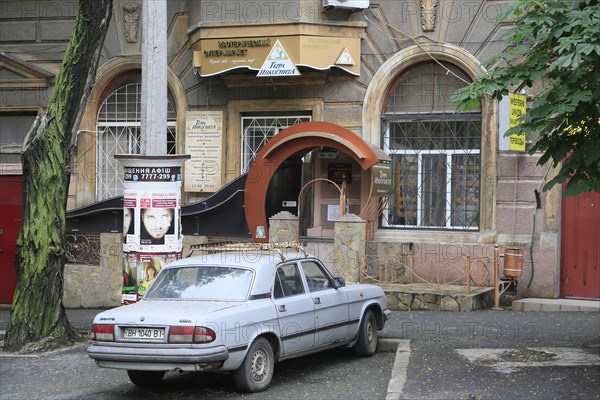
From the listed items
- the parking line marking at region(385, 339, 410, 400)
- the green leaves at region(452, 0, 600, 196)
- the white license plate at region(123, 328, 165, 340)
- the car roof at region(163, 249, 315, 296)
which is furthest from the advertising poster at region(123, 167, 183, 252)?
the green leaves at region(452, 0, 600, 196)

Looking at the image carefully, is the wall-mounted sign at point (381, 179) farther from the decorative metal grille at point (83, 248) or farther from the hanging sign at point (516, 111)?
the decorative metal grille at point (83, 248)

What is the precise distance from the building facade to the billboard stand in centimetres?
452

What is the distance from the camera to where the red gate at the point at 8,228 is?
1864 centimetres

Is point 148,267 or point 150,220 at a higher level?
point 150,220

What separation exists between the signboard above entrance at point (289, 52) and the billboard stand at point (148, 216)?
515 cm

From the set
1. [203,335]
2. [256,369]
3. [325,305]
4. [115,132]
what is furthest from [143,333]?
[115,132]

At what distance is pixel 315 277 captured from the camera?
1094 cm

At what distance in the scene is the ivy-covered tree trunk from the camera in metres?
12.4

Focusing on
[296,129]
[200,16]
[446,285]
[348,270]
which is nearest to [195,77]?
[200,16]

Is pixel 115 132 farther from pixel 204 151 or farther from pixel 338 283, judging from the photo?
pixel 338 283

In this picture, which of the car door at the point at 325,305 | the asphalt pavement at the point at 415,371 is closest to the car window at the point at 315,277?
the car door at the point at 325,305

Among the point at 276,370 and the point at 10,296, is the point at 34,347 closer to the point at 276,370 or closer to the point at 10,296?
the point at 276,370

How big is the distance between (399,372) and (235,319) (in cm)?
201

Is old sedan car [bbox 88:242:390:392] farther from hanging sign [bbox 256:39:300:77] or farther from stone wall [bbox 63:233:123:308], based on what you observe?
stone wall [bbox 63:233:123:308]
